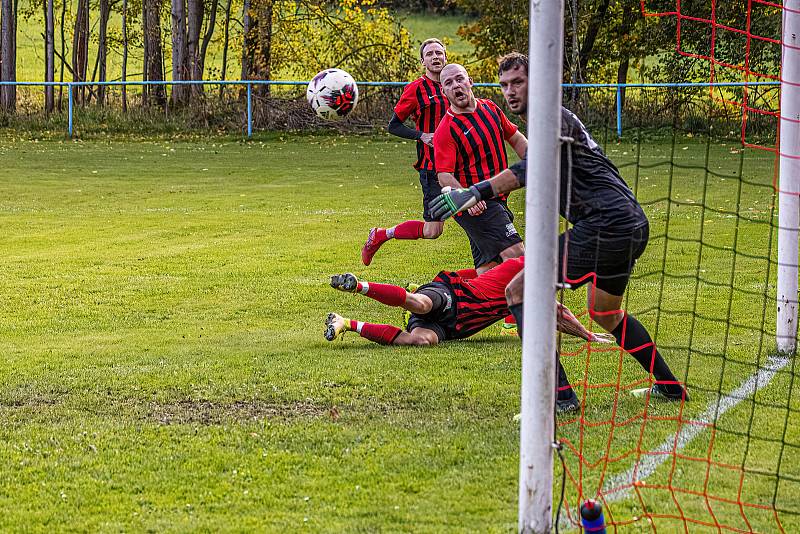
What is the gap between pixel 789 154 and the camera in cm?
668

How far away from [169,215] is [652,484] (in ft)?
34.3

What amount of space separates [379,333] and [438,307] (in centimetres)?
43

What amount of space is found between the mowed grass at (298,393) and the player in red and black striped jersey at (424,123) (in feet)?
1.30

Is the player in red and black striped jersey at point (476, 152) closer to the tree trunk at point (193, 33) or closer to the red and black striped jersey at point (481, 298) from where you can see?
the red and black striped jersey at point (481, 298)

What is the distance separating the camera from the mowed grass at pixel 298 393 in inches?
174

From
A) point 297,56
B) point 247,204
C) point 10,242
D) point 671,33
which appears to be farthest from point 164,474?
point 297,56

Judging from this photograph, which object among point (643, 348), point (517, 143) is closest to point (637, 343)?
point (643, 348)

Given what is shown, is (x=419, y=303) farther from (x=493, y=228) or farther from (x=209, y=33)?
(x=209, y=33)

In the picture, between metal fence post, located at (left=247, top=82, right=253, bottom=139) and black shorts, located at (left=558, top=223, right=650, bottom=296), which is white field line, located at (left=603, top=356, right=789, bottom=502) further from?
metal fence post, located at (left=247, top=82, right=253, bottom=139)

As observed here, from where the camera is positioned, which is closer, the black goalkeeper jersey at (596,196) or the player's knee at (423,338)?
the black goalkeeper jersey at (596,196)

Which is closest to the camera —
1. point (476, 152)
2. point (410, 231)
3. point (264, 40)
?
point (476, 152)

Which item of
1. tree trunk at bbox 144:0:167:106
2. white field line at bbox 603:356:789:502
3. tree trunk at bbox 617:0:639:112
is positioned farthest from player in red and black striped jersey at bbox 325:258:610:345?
tree trunk at bbox 144:0:167:106

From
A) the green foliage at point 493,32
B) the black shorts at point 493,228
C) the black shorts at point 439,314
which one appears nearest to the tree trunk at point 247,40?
the green foliage at point 493,32

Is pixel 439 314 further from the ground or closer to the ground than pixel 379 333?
further from the ground
